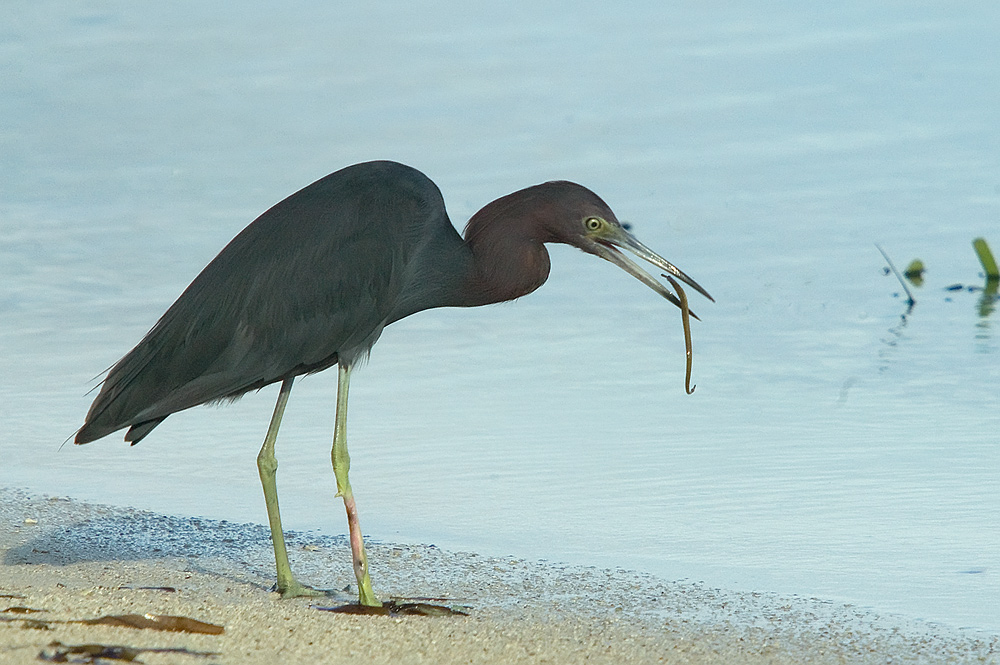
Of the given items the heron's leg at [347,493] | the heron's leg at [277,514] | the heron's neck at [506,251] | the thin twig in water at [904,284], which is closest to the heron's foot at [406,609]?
the heron's leg at [347,493]

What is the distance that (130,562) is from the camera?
6133mm

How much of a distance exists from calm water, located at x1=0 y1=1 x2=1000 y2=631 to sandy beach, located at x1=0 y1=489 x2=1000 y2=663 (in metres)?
0.24

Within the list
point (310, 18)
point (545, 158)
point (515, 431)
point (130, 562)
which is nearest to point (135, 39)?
point (310, 18)

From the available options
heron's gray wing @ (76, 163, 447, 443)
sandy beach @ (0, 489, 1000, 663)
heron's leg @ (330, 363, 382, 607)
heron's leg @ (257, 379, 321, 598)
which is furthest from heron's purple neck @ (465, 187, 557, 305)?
sandy beach @ (0, 489, 1000, 663)

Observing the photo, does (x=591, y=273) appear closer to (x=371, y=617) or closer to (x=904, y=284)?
(x=904, y=284)

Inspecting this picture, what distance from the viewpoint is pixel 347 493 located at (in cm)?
582

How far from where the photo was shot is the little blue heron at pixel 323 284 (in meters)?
5.80

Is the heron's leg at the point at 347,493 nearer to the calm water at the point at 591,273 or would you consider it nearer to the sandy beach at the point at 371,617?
the sandy beach at the point at 371,617

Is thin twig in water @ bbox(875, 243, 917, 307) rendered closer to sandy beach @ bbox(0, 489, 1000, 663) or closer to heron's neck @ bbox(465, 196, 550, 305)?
heron's neck @ bbox(465, 196, 550, 305)

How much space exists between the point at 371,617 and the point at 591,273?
16.1 feet

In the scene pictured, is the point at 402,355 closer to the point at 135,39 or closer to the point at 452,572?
the point at 452,572

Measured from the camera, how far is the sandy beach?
4.71 meters

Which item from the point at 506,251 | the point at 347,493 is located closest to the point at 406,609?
the point at 347,493

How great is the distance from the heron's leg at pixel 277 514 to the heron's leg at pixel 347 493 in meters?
0.20
